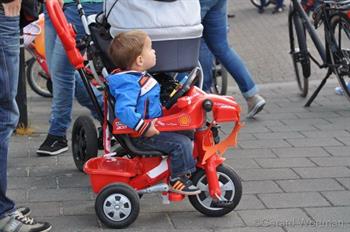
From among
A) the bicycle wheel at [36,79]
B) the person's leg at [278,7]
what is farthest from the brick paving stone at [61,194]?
the person's leg at [278,7]

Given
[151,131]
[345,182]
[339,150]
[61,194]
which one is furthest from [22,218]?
[339,150]

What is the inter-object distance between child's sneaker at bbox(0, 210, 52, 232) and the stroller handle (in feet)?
3.47

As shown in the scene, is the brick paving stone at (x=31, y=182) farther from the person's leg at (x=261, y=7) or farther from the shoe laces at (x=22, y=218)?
the person's leg at (x=261, y=7)

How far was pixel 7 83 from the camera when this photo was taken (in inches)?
150

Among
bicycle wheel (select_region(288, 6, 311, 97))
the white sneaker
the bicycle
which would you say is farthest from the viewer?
bicycle wheel (select_region(288, 6, 311, 97))

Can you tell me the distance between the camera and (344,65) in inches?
274

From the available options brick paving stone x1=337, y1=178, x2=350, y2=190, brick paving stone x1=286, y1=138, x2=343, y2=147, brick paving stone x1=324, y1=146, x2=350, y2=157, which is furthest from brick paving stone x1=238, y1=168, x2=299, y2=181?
brick paving stone x1=286, y1=138, x2=343, y2=147

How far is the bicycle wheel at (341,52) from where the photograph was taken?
6.91 m

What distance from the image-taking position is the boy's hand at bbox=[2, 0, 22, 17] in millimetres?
3656

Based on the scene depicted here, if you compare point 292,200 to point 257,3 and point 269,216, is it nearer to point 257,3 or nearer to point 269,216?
point 269,216

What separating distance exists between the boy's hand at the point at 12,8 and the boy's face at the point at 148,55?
2.48ft

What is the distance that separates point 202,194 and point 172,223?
0.24 metres

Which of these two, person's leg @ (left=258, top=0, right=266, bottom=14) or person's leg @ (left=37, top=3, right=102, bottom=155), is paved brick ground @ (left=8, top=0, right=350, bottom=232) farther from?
person's leg @ (left=258, top=0, right=266, bottom=14)

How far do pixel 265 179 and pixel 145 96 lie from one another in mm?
1282
